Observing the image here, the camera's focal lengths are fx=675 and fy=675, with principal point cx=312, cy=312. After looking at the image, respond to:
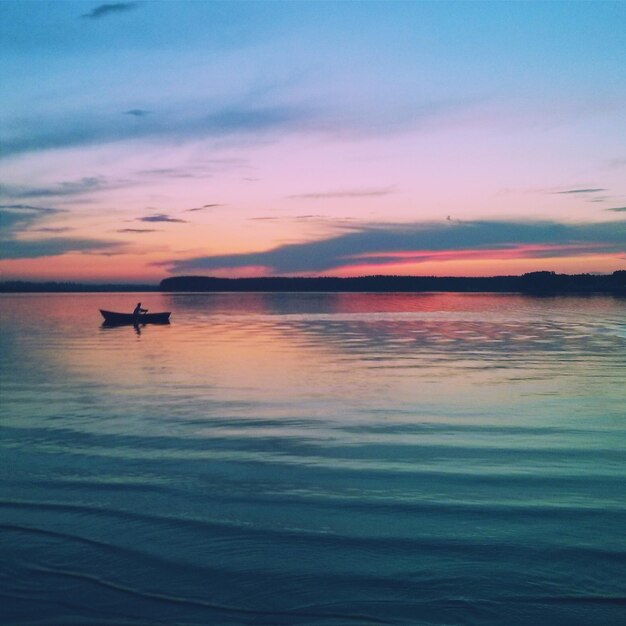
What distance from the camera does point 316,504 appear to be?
355 inches

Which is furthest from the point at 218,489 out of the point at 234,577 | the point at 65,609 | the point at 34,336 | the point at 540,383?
the point at 34,336

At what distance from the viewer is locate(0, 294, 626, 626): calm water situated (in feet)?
20.5

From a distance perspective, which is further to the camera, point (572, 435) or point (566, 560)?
point (572, 435)

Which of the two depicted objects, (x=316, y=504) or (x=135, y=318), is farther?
(x=135, y=318)

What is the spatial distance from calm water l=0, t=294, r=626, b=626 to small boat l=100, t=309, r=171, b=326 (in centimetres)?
3761

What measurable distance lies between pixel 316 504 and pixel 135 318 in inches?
2016

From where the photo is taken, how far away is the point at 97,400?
18891 mm

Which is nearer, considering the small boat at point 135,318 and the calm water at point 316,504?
the calm water at point 316,504

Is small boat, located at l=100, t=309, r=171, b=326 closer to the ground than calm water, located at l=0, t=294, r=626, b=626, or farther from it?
farther from it

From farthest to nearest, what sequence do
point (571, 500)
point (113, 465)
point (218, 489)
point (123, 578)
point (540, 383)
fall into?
point (540, 383)
point (113, 465)
point (218, 489)
point (571, 500)
point (123, 578)

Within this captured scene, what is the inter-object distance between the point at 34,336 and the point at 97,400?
98.7 feet

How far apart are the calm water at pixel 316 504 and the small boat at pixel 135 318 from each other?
37.6 m

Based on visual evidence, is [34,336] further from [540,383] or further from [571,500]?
[571,500]

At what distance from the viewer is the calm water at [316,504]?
6.25 meters
